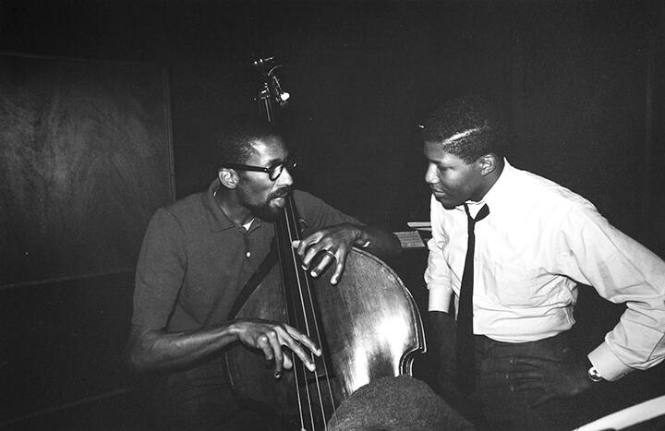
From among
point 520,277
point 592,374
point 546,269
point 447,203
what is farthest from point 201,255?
point 592,374

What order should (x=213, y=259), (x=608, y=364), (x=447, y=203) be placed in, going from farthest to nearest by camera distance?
(x=213, y=259) < (x=447, y=203) < (x=608, y=364)

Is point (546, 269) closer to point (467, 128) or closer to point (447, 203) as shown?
point (447, 203)

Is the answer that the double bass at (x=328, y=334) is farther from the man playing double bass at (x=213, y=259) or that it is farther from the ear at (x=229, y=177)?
the ear at (x=229, y=177)

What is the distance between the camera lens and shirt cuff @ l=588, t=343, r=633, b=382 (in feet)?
6.59

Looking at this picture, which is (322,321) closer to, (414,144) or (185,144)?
(185,144)

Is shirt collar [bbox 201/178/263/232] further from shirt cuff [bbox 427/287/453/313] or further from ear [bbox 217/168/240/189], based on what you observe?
shirt cuff [bbox 427/287/453/313]

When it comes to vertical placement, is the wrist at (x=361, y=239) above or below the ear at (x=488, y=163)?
below

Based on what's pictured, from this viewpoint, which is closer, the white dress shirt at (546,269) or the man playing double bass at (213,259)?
the white dress shirt at (546,269)

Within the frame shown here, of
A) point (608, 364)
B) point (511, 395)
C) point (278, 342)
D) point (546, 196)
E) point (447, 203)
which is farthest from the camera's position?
point (447, 203)

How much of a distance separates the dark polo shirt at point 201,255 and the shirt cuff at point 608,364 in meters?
1.41

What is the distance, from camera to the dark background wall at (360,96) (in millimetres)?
3479

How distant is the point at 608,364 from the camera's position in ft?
6.64

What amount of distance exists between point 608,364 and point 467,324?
23.4 inches

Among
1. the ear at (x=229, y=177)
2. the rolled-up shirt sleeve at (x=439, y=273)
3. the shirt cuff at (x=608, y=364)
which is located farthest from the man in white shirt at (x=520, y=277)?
the ear at (x=229, y=177)
